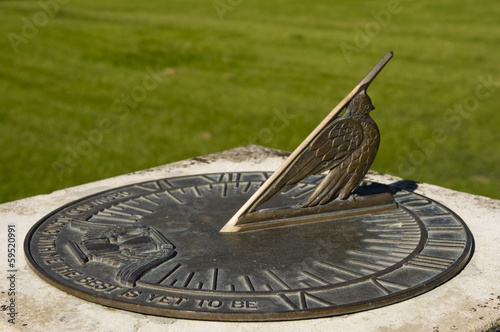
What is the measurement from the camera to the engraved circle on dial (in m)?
2.62

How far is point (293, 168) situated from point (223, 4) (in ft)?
60.9

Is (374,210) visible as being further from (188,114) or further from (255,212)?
(188,114)

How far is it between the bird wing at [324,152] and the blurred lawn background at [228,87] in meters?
3.15

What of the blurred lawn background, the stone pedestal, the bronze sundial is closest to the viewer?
the stone pedestal

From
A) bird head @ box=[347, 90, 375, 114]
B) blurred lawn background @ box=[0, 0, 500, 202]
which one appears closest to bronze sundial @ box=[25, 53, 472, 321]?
bird head @ box=[347, 90, 375, 114]

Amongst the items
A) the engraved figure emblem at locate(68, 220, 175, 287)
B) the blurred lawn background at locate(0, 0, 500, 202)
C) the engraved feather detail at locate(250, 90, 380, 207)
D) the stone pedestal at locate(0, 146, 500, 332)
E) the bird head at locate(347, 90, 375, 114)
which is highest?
the blurred lawn background at locate(0, 0, 500, 202)

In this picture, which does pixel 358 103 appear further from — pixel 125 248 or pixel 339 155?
pixel 125 248

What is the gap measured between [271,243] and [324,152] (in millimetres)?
529

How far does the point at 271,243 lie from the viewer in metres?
3.19

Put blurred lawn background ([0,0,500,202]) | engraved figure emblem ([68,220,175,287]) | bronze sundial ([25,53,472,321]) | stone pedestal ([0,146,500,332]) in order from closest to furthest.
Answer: stone pedestal ([0,146,500,332])
bronze sundial ([25,53,472,321])
engraved figure emblem ([68,220,175,287])
blurred lawn background ([0,0,500,202])

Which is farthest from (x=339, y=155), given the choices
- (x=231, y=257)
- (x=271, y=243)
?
(x=231, y=257)

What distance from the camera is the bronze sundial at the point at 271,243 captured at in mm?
2648

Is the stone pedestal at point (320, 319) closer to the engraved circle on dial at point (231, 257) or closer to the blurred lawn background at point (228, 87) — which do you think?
the engraved circle on dial at point (231, 257)

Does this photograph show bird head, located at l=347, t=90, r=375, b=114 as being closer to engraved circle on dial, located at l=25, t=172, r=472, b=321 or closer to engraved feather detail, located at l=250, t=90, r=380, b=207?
engraved feather detail, located at l=250, t=90, r=380, b=207
